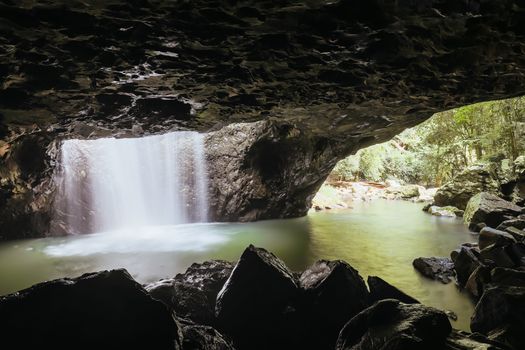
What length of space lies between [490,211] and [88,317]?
11.1 m


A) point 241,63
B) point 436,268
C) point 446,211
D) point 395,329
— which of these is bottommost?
point 446,211

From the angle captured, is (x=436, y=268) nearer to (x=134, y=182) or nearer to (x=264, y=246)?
(x=264, y=246)

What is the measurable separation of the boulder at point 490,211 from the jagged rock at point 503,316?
22.8ft

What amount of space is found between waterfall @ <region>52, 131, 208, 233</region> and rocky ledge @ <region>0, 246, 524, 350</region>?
29.3 ft

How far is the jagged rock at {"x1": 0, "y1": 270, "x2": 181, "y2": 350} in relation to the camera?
287cm

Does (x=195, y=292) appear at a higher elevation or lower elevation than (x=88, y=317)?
lower

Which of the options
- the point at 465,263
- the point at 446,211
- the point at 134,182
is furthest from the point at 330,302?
the point at 446,211

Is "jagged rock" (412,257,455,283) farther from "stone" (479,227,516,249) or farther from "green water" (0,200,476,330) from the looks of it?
"stone" (479,227,516,249)

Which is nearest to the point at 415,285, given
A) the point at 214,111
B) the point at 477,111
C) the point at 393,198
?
the point at 214,111

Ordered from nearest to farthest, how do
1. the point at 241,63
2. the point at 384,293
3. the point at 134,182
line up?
the point at 384,293
the point at 241,63
the point at 134,182

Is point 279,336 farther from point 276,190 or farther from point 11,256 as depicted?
point 276,190

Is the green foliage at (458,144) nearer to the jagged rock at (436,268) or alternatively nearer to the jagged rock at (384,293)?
the jagged rock at (436,268)

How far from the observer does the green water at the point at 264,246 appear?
6289 millimetres

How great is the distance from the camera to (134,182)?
14188 millimetres
